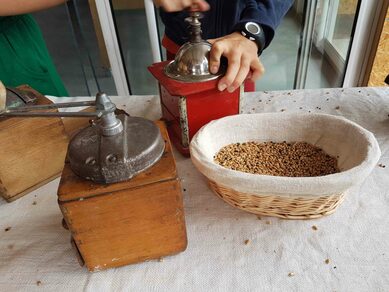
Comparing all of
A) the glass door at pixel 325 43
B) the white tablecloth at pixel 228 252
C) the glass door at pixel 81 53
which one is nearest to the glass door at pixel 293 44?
the glass door at pixel 325 43

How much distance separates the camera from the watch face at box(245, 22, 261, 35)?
83cm

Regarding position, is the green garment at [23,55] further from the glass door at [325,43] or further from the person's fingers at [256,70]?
the glass door at [325,43]

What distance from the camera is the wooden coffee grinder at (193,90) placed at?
74cm

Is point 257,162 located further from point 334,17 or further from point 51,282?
point 334,17

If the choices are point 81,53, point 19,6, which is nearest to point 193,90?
point 19,6

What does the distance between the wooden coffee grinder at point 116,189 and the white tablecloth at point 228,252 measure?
47mm

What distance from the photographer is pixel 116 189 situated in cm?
49

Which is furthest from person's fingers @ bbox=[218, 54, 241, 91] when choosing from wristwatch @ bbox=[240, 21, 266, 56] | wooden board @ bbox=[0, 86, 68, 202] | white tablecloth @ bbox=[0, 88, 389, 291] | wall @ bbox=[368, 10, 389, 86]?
wall @ bbox=[368, 10, 389, 86]

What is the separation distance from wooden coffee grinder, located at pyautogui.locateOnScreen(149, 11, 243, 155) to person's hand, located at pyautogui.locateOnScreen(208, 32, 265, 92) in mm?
20

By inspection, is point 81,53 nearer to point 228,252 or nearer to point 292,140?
point 292,140

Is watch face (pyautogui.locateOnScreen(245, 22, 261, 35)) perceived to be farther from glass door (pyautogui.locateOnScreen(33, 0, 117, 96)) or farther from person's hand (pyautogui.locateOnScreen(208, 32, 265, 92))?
glass door (pyautogui.locateOnScreen(33, 0, 117, 96))

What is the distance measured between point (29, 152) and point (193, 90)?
39 centimetres

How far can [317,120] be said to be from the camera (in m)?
0.77

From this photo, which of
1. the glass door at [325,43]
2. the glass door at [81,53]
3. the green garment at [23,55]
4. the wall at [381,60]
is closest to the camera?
the green garment at [23,55]
